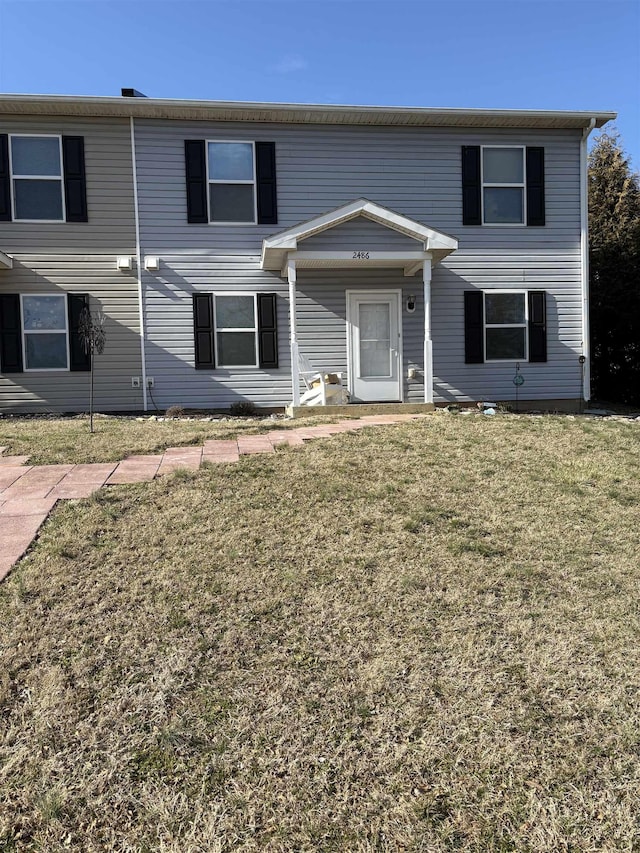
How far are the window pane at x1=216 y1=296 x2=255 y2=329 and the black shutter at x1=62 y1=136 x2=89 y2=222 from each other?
2.59 metres

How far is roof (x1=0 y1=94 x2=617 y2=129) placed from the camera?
9.16 m

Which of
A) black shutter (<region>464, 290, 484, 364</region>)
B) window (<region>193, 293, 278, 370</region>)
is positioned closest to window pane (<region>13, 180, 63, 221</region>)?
window (<region>193, 293, 278, 370</region>)

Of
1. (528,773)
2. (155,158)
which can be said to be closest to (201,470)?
(528,773)

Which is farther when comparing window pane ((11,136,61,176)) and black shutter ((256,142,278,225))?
black shutter ((256,142,278,225))

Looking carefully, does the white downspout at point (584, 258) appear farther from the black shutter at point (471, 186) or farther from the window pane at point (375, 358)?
the window pane at point (375, 358)

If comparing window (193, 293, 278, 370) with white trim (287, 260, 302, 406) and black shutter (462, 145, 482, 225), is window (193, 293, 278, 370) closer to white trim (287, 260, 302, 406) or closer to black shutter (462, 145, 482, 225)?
white trim (287, 260, 302, 406)

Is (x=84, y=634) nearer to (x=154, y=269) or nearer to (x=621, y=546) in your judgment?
(x=621, y=546)

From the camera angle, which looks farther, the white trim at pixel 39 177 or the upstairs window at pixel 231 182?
the upstairs window at pixel 231 182

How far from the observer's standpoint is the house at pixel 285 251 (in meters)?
9.47

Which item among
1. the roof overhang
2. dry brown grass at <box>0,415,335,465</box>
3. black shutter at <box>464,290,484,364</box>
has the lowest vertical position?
dry brown grass at <box>0,415,335,465</box>

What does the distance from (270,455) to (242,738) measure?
3242 mm

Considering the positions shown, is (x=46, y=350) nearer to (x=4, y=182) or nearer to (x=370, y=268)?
(x=4, y=182)

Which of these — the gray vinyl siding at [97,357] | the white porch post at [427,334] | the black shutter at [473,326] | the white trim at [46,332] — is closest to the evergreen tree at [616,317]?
the black shutter at [473,326]

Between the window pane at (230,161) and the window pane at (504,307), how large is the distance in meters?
4.80
